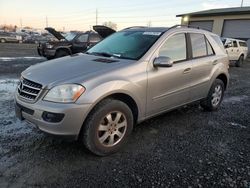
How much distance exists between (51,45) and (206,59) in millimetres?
9590

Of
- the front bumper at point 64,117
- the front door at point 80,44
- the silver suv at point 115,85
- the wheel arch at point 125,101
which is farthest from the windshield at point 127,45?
the front door at point 80,44

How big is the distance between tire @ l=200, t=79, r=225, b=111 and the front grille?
Answer: 3.51 m

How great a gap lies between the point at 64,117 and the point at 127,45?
71.8 inches

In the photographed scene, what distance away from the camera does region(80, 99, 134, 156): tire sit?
10.3 feet

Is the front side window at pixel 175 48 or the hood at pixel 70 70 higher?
the front side window at pixel 175 48

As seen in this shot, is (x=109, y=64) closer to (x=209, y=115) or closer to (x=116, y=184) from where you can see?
(x=116, y=184)

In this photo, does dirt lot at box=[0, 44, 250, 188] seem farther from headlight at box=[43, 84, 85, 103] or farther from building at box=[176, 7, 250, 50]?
building at box=[176, 7, 250, 50]

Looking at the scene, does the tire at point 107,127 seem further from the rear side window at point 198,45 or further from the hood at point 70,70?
the rear side window at point 198,45

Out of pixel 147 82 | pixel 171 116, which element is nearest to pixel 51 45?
pixel 171 116

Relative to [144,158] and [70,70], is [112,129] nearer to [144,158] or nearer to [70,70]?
[144,158]

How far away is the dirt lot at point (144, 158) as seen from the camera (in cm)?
288

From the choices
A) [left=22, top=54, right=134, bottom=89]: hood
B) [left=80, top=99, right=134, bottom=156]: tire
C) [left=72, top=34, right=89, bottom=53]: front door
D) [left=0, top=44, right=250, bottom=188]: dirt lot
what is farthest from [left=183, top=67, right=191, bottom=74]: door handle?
[left=72, top=34, right=89, bottom=53]: front door

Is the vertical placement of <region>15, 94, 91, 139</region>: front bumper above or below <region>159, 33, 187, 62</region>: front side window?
below

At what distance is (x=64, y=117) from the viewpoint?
291cm
